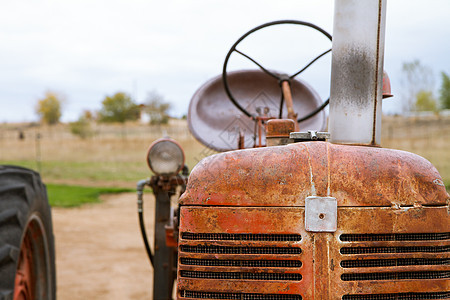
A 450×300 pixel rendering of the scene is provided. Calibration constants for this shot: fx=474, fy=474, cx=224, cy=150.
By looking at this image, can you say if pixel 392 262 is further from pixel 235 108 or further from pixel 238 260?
pixel 235 108

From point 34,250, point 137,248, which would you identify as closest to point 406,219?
point 34,250

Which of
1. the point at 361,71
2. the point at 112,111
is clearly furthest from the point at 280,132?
the point at 112,111

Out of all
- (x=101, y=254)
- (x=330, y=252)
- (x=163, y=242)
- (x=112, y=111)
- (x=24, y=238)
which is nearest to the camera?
(x=330, y=252)

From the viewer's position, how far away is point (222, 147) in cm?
343

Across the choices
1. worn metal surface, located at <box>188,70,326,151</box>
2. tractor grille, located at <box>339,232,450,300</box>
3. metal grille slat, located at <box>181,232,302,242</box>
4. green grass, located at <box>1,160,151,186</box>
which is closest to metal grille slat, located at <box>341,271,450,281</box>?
tractor grille, located at <box>339,232,450,300</box>

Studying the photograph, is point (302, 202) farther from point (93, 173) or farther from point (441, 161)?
point (441, 161)

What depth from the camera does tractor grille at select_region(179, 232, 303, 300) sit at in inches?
66.4

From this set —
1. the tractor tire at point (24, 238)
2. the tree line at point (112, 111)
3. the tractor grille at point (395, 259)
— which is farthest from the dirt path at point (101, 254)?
the tree line at point (112, 111)

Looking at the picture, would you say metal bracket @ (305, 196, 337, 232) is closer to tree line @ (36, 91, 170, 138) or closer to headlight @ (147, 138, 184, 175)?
headlight @ (147, 138, 184, 175)

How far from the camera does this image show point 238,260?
5.68ft

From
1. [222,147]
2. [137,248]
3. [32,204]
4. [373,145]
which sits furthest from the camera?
[137,248]

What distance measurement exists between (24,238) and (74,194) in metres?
8.94

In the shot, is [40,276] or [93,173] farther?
[93,173]

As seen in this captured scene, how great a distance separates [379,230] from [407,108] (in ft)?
153
